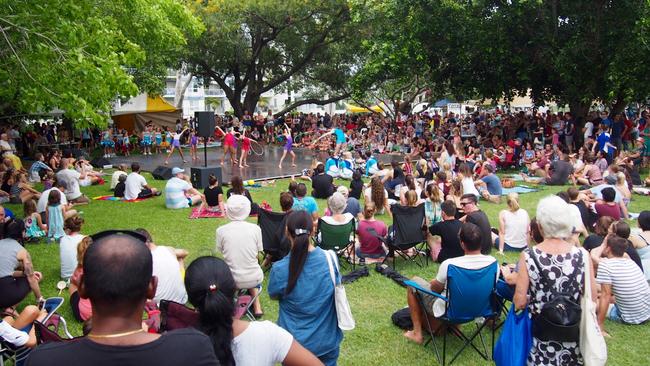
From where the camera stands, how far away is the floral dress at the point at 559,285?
314cm

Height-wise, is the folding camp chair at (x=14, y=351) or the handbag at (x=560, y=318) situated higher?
the handbag at (x=560, y=318)

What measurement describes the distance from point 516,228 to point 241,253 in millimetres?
4368

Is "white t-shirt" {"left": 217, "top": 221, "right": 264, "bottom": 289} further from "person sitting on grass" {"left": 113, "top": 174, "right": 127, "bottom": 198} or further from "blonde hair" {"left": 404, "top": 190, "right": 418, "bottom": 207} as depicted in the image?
"person sitting on grass" {"left": 113, "top": 174, "right": 127, "bottom": 198}

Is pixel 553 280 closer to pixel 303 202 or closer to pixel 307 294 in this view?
pixel 307 294

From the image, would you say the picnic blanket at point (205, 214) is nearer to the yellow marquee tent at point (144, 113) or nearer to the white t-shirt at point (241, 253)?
the white t-shirt at point (241, 253)

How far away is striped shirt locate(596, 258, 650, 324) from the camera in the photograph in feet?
16.6

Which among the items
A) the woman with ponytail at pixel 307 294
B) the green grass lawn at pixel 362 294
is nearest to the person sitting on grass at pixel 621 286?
the green grass lawn at pixel 362 294

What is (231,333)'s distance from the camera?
7.72 ft

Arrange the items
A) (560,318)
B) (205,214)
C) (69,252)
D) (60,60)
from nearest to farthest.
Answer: (560,318) → (69,252) → (60,60) → (205,214)

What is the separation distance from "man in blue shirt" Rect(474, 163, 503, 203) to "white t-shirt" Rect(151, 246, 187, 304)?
835 centimetres

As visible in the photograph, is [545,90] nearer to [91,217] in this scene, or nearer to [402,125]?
[402,125]

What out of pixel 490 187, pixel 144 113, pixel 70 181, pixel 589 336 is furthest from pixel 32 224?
pixel 144 113

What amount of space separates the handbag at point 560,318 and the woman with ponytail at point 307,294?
1.31 metres

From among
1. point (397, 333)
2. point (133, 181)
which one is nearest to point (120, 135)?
point (133, 181)
